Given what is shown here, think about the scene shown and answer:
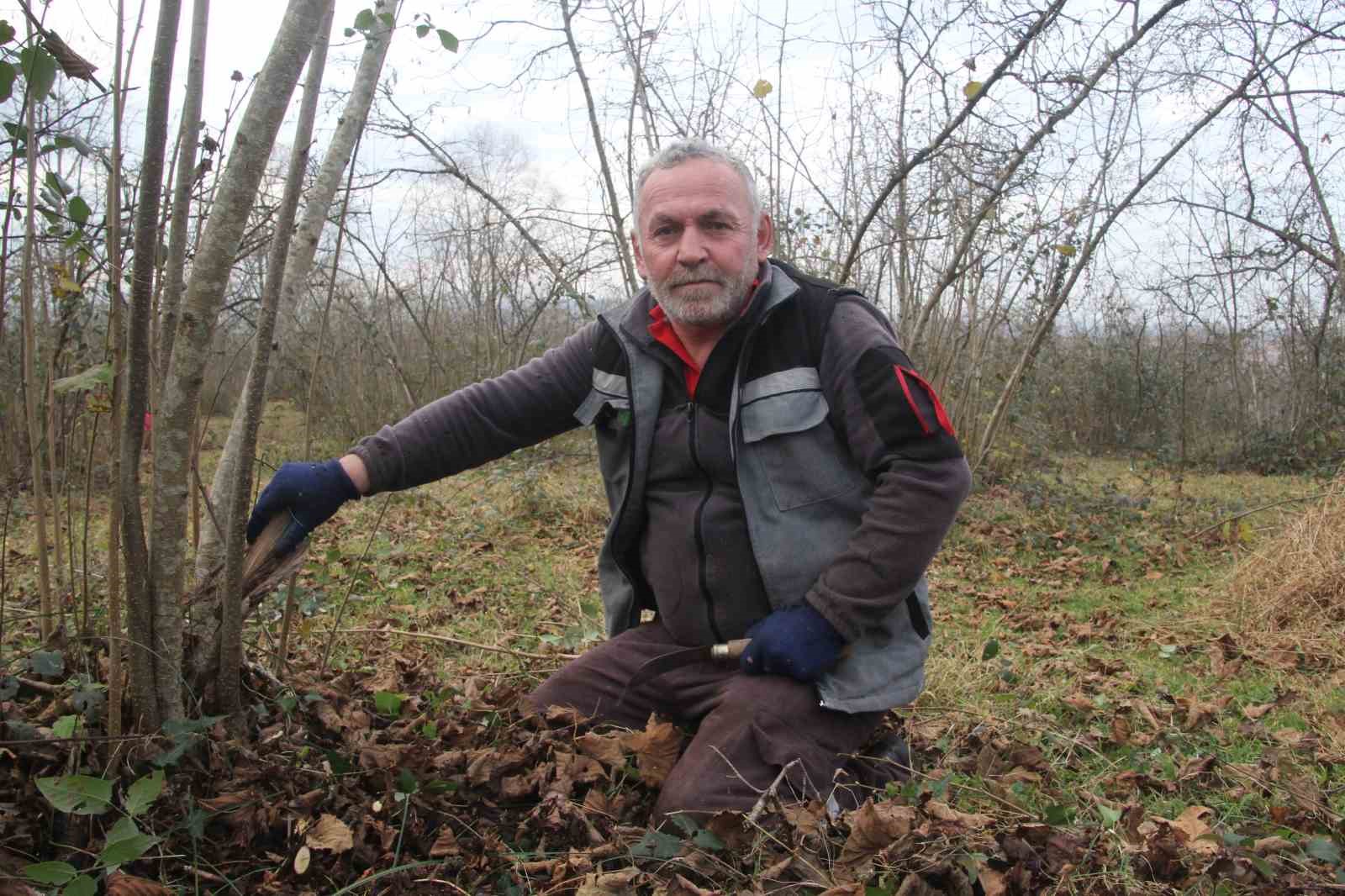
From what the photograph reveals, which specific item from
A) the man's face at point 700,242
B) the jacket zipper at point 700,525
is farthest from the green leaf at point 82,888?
the man's face at point 700,242

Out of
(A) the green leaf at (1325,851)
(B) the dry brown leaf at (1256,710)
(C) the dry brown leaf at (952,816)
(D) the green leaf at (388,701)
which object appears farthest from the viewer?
(B) the dry brown leaf at (1256,710)

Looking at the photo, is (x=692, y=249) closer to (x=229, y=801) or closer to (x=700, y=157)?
(x=700, y=157)

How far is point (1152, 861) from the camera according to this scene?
1896mm

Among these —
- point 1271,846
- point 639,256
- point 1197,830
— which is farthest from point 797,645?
point 639,256

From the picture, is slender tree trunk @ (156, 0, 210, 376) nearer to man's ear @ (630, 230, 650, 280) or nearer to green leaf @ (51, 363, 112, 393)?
green leaf @ (51, 363, 112, 393)

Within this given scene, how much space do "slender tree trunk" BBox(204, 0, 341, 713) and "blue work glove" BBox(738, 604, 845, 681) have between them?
4.01 ft

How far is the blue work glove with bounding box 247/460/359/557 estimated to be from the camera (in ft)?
7.32

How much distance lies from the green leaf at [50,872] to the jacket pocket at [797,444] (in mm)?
1644

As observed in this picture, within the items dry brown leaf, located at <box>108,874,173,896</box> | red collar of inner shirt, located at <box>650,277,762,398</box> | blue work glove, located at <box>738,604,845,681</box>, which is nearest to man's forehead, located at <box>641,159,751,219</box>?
red collar of inner shirt, located at <box>650,277,762,398</box>

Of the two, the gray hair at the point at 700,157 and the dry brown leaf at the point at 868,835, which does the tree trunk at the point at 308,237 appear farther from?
the dry brown leaf at the point at 868,835

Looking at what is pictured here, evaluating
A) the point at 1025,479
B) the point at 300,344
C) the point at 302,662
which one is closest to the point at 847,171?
the point at 1025,479

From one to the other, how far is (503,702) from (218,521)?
3.20 ft

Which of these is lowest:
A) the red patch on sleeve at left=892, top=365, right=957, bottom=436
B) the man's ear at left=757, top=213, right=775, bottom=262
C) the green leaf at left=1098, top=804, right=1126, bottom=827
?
the green leaf at left=1098, top=804, right=1126, bottom=827

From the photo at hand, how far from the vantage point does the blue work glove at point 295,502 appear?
87.9 inches
